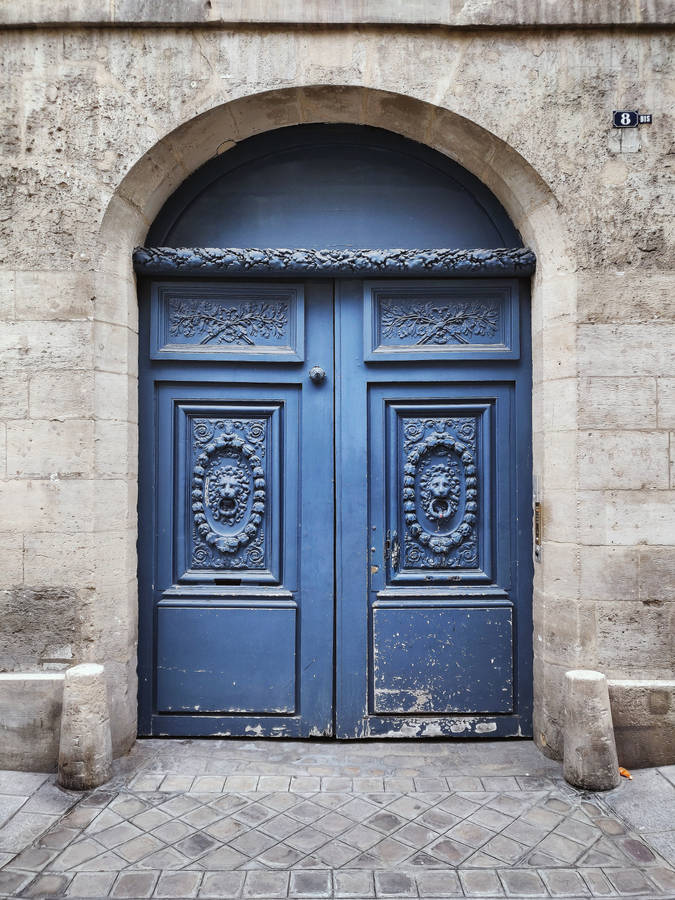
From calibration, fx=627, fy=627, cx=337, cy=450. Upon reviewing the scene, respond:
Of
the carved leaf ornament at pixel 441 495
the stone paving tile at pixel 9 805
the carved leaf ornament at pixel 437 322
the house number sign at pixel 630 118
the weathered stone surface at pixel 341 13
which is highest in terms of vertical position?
the weathered stone surface at pixel 341 13

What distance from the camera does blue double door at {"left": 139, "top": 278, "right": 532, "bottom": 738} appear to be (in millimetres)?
3621

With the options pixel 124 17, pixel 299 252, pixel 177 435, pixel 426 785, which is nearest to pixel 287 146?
pixel 299 252

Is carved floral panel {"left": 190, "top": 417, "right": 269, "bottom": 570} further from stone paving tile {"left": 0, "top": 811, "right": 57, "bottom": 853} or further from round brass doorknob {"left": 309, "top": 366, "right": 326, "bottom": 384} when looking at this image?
stone paving tile {"left": 0, "top": 811, "right": 57, "bottom": 853}

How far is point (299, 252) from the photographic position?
3.56m

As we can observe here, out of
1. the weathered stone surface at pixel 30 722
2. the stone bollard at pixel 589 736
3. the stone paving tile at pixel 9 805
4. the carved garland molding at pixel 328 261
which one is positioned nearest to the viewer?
the stone paving tile at pixel 9 805

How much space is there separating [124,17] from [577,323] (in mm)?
2902

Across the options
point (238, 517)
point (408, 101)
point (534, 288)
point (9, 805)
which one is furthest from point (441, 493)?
point (9, 805)

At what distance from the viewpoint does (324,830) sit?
2.72m

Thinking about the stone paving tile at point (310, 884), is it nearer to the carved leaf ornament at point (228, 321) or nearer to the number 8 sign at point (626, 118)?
the carved leaf ornament at point (228, 321)

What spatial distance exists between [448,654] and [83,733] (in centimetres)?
198

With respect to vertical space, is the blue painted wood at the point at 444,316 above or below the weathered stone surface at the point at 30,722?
above

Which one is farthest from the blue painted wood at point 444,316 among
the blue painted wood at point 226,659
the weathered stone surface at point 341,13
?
the blue painted wood at point 226,659

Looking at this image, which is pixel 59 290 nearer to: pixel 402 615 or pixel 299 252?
pixel 299 252

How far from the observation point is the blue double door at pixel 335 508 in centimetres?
362
